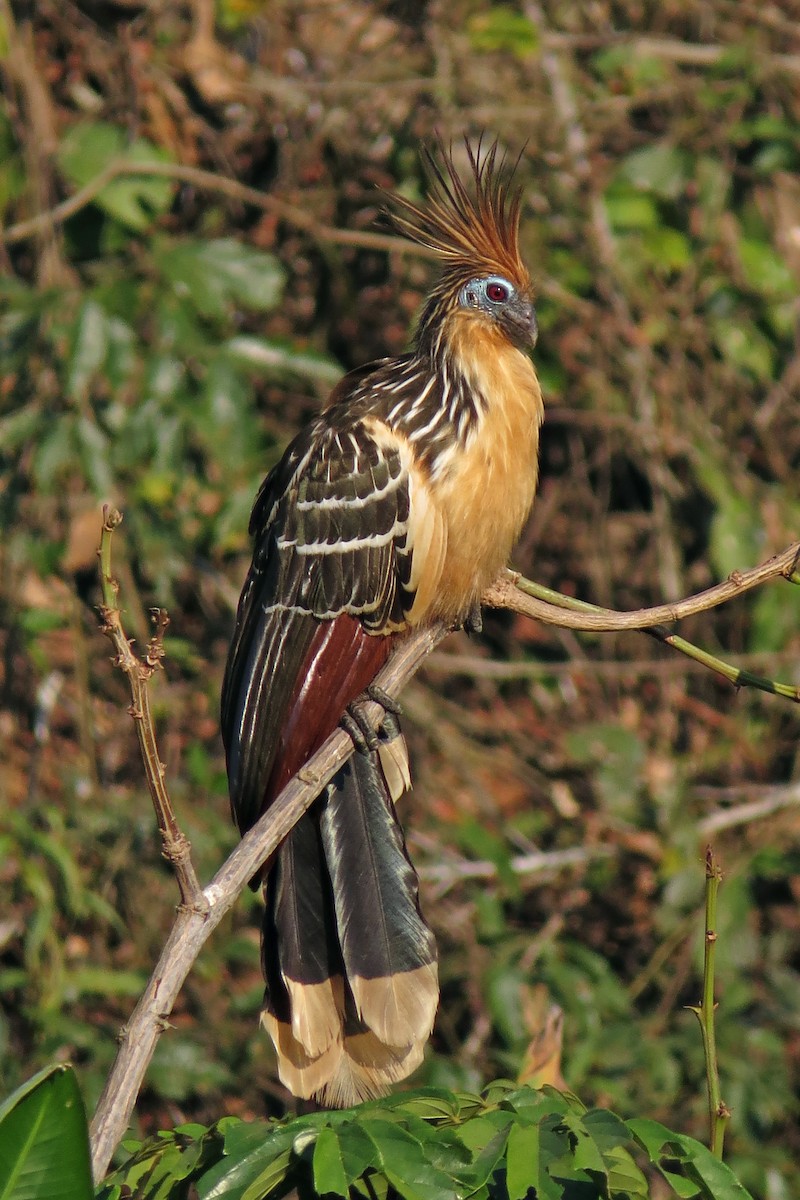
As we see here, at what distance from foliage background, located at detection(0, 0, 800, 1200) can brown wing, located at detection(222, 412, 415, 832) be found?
1.09 metres

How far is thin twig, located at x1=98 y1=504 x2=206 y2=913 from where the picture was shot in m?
1.76

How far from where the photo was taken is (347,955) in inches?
109

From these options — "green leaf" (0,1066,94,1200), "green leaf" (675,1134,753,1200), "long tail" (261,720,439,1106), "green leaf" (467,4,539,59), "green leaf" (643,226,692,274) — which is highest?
"green leaf" (467,4,539,59)

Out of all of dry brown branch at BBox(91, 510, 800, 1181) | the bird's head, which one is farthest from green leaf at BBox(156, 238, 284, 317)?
dry brown branch at BBox(91, 510, 800, 1181)

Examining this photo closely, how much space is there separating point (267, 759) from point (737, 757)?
2765mm

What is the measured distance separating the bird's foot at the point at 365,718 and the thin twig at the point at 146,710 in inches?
32.4

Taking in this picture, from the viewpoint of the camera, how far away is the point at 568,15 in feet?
18.0

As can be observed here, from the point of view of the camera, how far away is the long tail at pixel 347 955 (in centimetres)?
271

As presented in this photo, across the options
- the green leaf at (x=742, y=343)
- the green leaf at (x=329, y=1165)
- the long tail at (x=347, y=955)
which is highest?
the green leaf at (x=742, y=343)

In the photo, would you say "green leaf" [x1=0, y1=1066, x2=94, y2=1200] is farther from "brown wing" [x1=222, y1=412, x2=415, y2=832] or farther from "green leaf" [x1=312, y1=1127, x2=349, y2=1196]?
"brown wing" [x1=222, y1=412, x2=415, y2=832]

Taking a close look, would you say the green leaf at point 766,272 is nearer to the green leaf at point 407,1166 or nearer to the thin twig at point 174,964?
the thin twig at point 174,964

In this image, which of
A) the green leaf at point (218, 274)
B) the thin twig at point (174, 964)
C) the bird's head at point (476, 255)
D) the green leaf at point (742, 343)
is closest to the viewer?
the thin twig at point (174, 964)

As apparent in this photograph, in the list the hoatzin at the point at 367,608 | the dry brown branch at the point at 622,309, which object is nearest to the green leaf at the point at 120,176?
the dry brown branch at the point at 622,309

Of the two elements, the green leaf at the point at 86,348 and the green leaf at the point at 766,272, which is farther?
the green leaf at the point at 766,272
